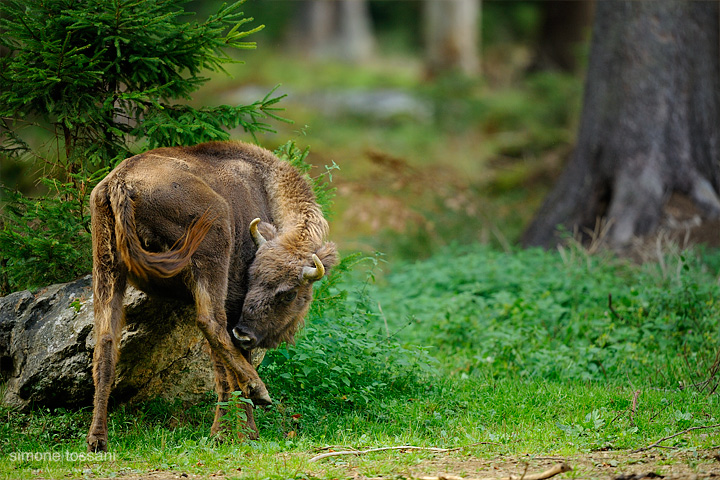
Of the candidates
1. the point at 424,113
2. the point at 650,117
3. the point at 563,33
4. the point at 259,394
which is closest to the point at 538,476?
the point at 259,394

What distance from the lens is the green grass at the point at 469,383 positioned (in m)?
5.02

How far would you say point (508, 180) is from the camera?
15375 millimetres

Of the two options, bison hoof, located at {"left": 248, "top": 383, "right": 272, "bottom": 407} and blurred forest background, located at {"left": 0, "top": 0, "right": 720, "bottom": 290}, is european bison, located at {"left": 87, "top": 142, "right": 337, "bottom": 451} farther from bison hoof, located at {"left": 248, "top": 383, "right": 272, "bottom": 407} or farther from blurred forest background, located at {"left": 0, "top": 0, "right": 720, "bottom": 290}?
blurred forest background, located at {"left": 0, "top": 0, "right": 720, "bottom": 290}

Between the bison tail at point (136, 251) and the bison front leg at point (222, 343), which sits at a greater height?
the bison tail at point (136, 251)

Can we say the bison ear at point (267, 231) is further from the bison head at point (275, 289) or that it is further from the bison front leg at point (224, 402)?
the bison front leg at point (224, 402)

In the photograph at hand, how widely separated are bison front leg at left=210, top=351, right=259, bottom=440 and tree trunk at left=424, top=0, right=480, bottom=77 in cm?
1984

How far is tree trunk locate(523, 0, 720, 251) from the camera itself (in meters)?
10.3

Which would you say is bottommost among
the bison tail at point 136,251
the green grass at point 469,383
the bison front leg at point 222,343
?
the green grass at point 469,383

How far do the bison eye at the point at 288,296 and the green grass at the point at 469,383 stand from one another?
800 millimetres

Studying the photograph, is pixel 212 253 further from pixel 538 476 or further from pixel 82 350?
pixel 538 476

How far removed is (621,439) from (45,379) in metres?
4.42

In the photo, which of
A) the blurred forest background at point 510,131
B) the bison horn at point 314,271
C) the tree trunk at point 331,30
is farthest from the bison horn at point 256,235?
the tree trunk at point 331,30

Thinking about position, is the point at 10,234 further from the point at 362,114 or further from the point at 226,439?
the point at 362,114

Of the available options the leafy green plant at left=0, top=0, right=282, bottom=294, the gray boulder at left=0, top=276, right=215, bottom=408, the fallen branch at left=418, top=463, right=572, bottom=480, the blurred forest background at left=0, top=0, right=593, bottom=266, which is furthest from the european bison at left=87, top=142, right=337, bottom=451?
the fallen branch at left=418, top=463, right=572, bottom=480
